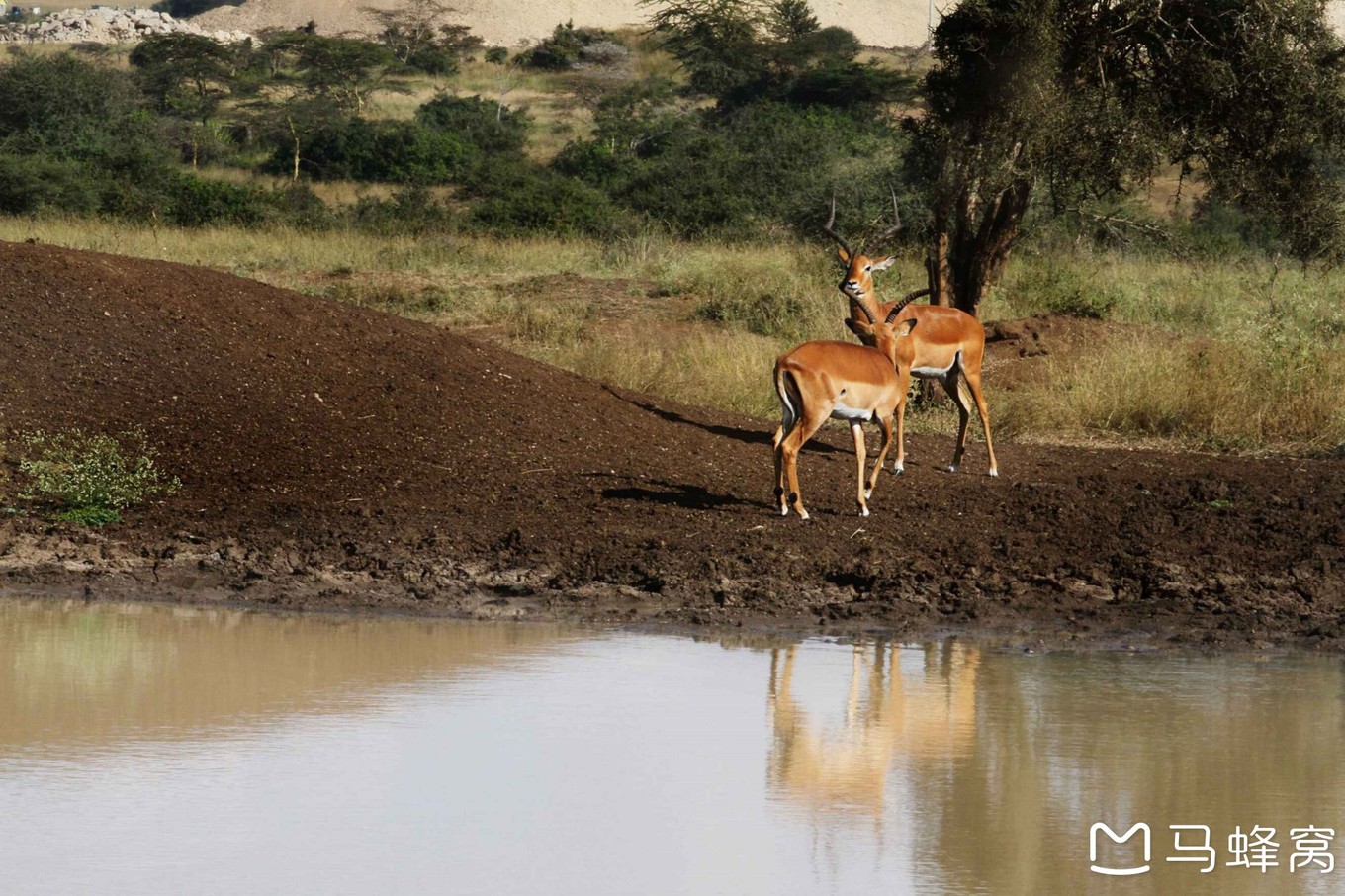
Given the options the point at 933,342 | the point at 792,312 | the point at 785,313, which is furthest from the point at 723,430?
the point at 792,312

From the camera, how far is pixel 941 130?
15156 mm

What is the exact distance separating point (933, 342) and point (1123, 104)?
398cm

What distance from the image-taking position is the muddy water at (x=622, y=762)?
490 cm

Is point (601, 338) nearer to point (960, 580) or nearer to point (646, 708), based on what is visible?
point (960, 580)

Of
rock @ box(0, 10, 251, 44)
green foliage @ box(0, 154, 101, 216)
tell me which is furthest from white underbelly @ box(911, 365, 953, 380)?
rock @ box(0, 10, 251, 44)

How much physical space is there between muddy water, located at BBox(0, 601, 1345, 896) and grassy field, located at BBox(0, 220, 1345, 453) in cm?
659

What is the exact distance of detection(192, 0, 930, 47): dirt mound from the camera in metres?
90.8

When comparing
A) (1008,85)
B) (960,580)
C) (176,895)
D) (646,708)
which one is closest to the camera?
(176,895)

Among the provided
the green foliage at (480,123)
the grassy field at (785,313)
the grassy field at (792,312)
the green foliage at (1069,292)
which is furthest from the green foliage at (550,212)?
the green foliage at (480,123)

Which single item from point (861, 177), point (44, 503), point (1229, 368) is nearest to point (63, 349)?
point (44, 503)

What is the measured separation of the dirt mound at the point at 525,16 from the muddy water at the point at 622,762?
82.4 m

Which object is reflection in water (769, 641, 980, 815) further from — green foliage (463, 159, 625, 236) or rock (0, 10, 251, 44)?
rock (0, 10, 251, 44)

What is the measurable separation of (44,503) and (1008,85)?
8124 mm

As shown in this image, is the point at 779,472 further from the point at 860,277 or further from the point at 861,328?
the point at 860,277
